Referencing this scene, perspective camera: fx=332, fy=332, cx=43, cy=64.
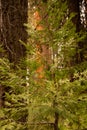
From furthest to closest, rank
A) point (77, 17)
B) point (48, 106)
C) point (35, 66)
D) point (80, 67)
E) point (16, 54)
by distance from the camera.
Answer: point (77, 17), point (16, 54), point (80, 67), point (35, 66), point (48, 106)

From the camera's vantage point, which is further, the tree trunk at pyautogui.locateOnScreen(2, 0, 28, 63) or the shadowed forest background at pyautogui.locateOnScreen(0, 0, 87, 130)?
the tree trunk at pyautogui.locateOnScreen(2, 0, 28, 63)

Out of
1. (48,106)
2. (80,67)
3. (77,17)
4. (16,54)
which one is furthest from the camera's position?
(77,17)

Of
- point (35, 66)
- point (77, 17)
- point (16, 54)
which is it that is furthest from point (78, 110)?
point (77, 17)

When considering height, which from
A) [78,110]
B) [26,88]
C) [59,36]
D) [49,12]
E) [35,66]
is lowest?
[78,110]

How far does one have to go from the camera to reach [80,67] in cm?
344

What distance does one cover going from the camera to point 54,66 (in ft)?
10.3

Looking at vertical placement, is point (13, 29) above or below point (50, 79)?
above

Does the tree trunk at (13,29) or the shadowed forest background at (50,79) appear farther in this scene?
the tree trunk at (13,29)

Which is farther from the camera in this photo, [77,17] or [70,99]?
[77,17]

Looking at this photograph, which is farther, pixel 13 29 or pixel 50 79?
pixel 13 29

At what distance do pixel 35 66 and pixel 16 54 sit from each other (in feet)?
5.10

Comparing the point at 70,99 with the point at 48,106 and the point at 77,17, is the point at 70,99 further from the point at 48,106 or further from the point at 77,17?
the point at 77,17

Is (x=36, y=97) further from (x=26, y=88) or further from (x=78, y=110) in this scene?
(x=78, y=110)

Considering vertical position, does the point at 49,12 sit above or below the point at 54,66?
above
